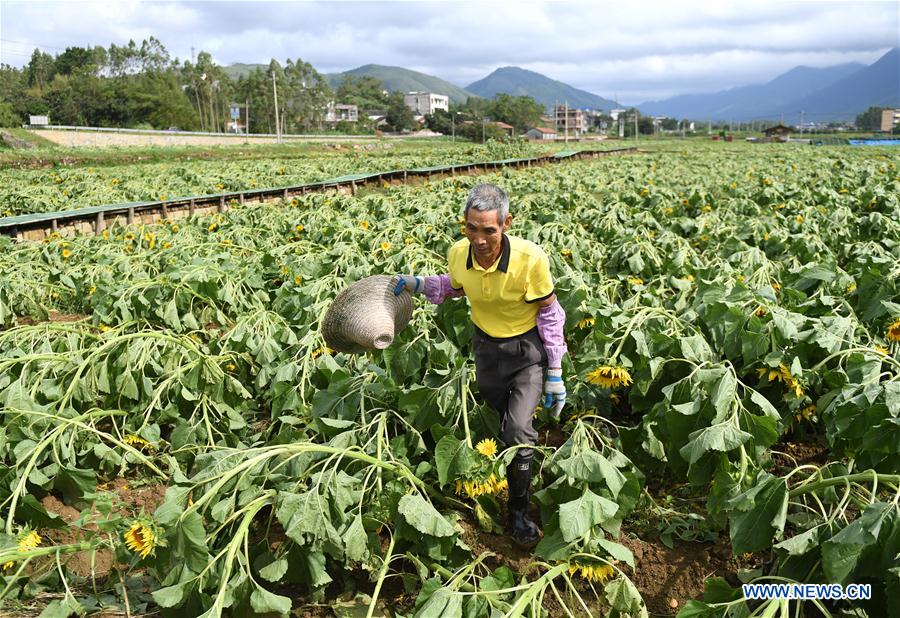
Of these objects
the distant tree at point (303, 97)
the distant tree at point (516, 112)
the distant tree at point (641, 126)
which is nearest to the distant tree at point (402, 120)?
the distant tree at point (516, 112)

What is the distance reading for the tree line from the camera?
65312mm

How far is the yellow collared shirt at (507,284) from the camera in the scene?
9.28ft

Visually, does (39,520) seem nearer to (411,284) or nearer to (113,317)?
(411,284)

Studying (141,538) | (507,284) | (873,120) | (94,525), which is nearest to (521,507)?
(507,284)

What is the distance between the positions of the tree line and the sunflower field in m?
66.2

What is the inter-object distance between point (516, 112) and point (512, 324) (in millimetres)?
109462

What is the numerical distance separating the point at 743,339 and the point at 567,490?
4.48 feet

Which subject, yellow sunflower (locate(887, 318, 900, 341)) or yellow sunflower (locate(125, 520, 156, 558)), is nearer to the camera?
yellow sunflower (locate(125, 520, 156, 558))

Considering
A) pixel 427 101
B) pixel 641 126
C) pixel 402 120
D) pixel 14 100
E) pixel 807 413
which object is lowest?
pixel 807 413

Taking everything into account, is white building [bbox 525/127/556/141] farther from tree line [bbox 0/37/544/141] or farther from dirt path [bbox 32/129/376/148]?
dirt path [bbox 32/129/376/148]

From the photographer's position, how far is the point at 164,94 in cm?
6669

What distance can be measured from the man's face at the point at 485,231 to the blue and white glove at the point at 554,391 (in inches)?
22.3

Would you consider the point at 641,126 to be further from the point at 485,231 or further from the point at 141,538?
the point at 141,538

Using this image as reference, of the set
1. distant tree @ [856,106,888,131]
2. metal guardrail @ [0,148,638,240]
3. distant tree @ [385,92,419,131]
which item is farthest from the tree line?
distant tree @ [856,106,888,131]
